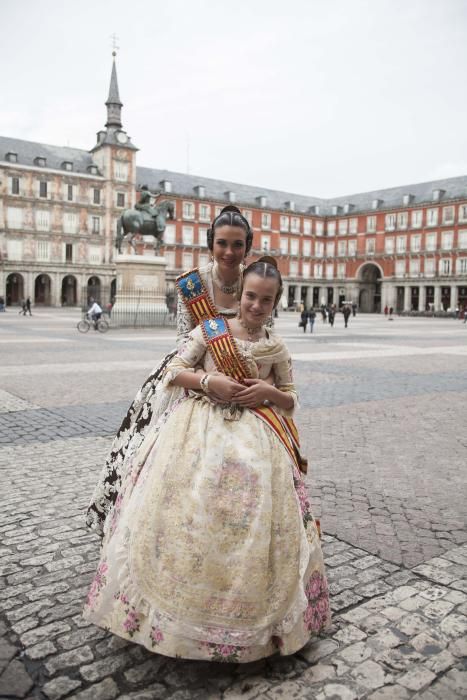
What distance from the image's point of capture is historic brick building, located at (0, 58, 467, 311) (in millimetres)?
50438

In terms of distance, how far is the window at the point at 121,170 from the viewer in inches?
2090

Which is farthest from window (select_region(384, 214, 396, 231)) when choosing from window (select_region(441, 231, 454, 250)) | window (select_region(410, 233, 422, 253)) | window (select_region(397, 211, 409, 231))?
window (select_region(441, 231, 454, 250))

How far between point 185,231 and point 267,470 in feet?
187

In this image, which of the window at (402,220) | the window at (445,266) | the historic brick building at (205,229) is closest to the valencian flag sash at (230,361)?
the historic brick building at (205,229)

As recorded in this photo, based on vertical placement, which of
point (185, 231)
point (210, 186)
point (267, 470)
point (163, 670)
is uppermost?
point (210, 186)

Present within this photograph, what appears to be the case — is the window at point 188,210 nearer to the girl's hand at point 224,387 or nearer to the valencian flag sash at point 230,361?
the valencian flag sash at point 230,361

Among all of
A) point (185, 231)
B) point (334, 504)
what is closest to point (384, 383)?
point (334, 504)

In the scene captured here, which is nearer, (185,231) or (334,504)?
(334,504)

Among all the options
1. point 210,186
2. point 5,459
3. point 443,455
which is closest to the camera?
point 5,459

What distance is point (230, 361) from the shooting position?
90.2 inches

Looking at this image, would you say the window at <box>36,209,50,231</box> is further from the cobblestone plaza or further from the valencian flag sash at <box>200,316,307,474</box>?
the valencian flag sash at <box>200,316,307,474</box>

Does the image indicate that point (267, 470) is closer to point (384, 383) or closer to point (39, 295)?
point (384, 383)

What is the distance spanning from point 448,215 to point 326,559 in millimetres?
57835

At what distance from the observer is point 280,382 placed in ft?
8.00
